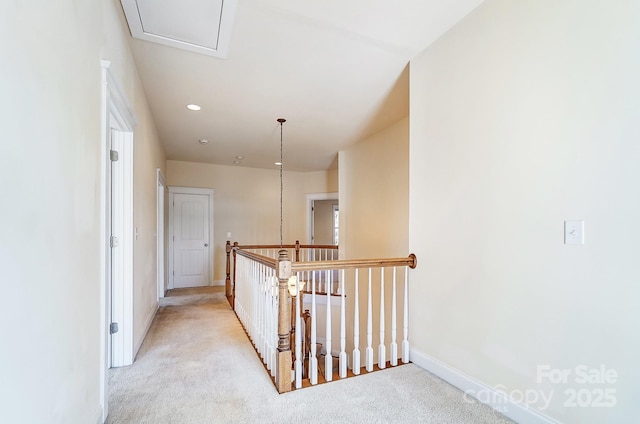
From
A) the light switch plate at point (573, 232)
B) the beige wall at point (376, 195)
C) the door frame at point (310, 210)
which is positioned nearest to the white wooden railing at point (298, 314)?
the beige wall at point (376, 195)

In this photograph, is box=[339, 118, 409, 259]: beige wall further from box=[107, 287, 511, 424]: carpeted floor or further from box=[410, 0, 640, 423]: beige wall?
box=[107, 287, 511, 424]: carpeted floor

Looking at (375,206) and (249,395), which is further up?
(375,206)

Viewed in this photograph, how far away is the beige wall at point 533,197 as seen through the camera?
53.8 inches

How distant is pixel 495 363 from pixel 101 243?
8.01ft

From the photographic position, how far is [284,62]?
2625mm

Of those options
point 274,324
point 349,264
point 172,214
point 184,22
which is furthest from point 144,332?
point 172,214

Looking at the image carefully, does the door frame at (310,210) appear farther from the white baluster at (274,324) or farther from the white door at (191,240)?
the white baluster at (274,324)

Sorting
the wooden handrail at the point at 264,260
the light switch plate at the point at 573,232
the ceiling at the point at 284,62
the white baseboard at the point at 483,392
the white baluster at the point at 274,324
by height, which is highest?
the ceiling at the point at 284,62

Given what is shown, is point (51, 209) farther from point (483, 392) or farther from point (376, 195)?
point (376, 195)

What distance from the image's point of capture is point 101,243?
5.55 ft

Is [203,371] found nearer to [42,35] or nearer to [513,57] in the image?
[42,35]

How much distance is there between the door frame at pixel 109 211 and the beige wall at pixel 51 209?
0.06m

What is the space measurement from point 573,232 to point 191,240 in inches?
244

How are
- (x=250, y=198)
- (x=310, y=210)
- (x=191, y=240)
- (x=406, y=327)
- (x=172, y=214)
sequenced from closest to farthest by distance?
(x=406, y=327)
(x=172, y=214)
(x=191, y=240)
(x=250, y=198)
(x=310, y=210)
